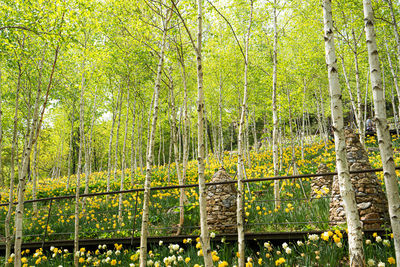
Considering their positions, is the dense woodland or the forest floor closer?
the forest floor

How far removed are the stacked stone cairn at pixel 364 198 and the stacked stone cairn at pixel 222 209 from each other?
189cm

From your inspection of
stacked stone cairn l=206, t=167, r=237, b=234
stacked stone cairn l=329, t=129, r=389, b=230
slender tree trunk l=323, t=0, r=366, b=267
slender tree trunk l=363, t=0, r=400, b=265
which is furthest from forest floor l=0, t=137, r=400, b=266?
slender tree trunk l=363, t=0, r=400, b=265

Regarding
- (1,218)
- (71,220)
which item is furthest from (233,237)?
(1,218)

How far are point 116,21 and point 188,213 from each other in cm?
608

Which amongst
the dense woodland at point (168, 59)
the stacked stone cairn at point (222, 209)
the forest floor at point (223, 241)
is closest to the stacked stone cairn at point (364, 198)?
the forest floor at point (223, 241)

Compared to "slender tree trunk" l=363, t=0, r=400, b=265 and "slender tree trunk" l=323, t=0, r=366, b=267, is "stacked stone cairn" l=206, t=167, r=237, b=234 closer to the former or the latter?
"slender tree trunk" l=323, t=0, r=366, b=267

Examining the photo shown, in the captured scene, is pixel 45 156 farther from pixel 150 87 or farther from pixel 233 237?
pixel 233 237

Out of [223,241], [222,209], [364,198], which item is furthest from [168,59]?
[364,198]

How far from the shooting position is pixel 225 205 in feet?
16.6

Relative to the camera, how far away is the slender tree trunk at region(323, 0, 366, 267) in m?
1.95

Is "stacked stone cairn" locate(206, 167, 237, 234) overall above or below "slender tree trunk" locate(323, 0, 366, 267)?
below

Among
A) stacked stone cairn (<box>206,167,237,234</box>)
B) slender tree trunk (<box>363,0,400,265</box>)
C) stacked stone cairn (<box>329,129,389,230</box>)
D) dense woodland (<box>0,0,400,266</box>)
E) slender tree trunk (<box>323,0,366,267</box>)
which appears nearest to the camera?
slender tree trunk (<box>363,0,400,265</box>)

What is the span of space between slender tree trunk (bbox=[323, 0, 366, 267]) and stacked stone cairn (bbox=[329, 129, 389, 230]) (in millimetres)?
2199

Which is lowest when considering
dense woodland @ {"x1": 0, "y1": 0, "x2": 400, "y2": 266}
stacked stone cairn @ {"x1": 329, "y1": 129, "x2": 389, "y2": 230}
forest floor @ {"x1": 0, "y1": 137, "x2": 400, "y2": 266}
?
forest floor @ {"x1": 0, "y1": 137, "x2": 400, "y2": 266}
